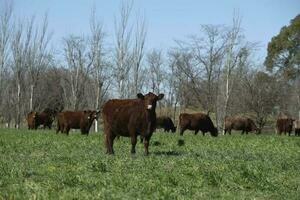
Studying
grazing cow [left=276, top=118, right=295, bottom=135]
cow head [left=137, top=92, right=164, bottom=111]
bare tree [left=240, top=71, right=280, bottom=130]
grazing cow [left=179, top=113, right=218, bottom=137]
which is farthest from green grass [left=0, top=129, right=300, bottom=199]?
bare tree [left=240, top=71, right=280, bottom=130]

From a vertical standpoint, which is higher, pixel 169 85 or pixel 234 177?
pixel 169 85

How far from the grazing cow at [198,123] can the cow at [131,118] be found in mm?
19084

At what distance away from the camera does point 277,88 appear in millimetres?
60594

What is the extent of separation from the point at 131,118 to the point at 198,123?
66.7ft

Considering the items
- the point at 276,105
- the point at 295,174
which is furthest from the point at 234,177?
the point at 276,105

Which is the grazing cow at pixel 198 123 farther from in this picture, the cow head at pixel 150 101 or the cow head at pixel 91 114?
the cow head at pixel 150 101

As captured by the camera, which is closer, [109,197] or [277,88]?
[109,197]

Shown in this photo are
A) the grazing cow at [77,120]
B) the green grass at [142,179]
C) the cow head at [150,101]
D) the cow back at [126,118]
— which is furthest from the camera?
the grazing cow at [77,120]

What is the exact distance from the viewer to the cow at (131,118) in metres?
15.2

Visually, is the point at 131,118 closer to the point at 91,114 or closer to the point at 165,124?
the point at 91,114

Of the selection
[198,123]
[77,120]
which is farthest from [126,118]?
[198,123]

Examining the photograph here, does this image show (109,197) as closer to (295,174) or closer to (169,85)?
(295,174)

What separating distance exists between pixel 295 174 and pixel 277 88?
50621mm

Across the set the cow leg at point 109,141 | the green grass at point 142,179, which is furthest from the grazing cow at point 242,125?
the green grass at point 142,179
